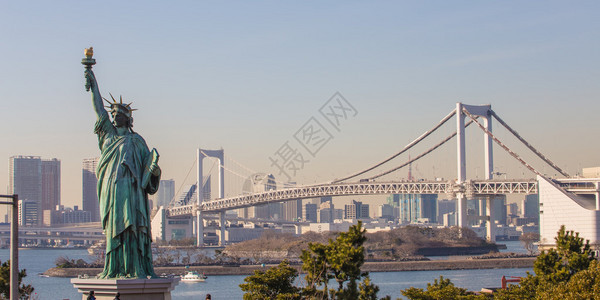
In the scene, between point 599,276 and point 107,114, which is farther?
point 599,276

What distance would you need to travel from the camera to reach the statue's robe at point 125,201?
14.1 m

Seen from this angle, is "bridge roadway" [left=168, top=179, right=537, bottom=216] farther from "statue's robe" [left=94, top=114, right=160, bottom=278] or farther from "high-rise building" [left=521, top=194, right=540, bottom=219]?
"high-rise building" [left=521, top=194, right=540, bottom=219]

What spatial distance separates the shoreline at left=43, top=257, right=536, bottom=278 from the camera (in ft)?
180

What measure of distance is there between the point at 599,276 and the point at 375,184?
53048mm

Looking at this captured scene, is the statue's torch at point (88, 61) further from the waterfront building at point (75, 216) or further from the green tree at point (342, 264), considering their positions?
the waterfront building at point (75, 216)

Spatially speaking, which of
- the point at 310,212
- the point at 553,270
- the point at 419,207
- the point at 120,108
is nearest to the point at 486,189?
the point at 553,270

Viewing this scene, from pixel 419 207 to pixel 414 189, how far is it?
116 meters

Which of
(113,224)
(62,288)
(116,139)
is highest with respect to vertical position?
(116,139)

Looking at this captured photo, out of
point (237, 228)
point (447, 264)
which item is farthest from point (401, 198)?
point (447, 264)

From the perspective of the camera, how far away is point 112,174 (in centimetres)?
1429

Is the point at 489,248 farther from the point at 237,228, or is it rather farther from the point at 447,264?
the point at 237,228

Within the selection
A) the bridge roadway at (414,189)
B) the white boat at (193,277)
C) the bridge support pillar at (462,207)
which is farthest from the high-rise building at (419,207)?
the white boat at (193,277)

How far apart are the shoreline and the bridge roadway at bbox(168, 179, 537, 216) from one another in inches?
225

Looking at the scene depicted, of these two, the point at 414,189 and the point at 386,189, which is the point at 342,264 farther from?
the point at 386,189
